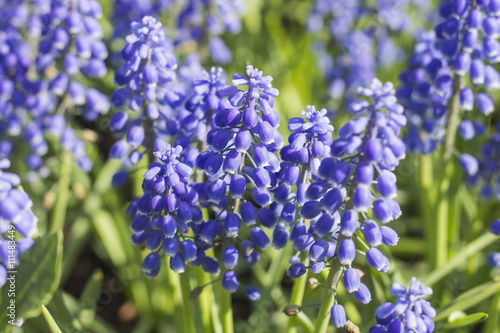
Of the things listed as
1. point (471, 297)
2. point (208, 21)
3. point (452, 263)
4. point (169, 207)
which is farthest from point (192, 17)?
point (471, 297)

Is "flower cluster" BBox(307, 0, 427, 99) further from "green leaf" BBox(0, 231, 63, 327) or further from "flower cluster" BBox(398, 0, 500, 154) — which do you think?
"green leaf" BBox(0, 231, 63, 327)

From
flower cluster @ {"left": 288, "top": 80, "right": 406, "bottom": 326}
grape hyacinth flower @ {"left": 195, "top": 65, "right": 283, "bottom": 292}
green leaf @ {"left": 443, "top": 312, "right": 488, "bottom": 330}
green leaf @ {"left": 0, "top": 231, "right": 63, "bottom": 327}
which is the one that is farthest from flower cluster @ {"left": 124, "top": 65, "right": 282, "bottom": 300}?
green leaf @ {"left": 443, "top": 312, "right": 488, "bottom": 330}

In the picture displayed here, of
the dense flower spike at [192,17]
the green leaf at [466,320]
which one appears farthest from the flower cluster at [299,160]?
the dense flower spike at [192,17]

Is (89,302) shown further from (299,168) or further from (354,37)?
(354,37)

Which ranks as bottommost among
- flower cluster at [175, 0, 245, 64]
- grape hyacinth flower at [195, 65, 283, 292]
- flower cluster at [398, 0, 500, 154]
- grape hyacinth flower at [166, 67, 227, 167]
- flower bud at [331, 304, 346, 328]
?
flower bud at [331, 304, 346, 328]

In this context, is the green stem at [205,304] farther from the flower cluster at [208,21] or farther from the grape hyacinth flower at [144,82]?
the flower cluster at [208,21]

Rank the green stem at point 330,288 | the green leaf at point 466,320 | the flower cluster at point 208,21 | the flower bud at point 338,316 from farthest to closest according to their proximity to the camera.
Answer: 1. the flower cluster at point 208,21
2. the green leaf at point 466,320
3. the green stem at point 330,288
4. the flower bud at point 338,316
